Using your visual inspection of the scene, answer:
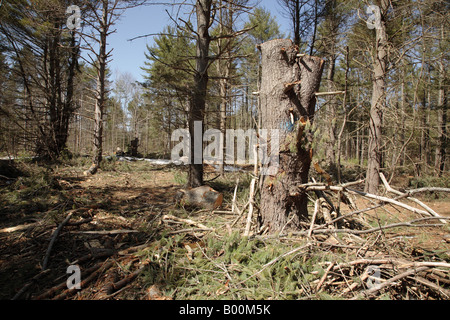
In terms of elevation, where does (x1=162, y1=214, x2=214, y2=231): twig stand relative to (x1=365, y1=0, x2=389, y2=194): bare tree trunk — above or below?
below

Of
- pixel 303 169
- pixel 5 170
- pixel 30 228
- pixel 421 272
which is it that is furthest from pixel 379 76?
pixel 5 170

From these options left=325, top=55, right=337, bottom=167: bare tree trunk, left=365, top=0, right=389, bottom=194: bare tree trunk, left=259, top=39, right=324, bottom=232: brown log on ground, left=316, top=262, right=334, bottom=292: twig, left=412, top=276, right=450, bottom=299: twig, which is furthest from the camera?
left=365, top=0, right=389, bottom=194: bare tree trunk

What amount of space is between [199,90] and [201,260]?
3.76 meters

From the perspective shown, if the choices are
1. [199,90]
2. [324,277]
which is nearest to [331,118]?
[199,90]

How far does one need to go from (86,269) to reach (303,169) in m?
2.67

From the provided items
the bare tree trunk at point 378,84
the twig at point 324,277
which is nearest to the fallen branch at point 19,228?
the twig at point 324,277

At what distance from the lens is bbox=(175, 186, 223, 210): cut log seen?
3.94 metres

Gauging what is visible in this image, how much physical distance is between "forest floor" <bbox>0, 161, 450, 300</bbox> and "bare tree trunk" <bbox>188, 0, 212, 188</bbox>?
→ 1603 mm

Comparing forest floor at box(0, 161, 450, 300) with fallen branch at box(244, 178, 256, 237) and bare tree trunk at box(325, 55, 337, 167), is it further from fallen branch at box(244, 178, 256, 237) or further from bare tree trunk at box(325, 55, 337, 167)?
bare tree trunk at box(325, 55, 337, 167)

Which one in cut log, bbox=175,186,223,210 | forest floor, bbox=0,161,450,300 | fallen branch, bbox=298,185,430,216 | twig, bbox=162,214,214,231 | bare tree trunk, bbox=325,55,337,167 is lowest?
forest floor, bbox=0,161,450,300

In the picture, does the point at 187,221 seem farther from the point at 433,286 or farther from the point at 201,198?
the point at 433,286

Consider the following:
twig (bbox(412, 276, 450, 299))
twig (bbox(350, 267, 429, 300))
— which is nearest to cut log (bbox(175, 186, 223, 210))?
twig (bbox(350, 267, 429, 300))
